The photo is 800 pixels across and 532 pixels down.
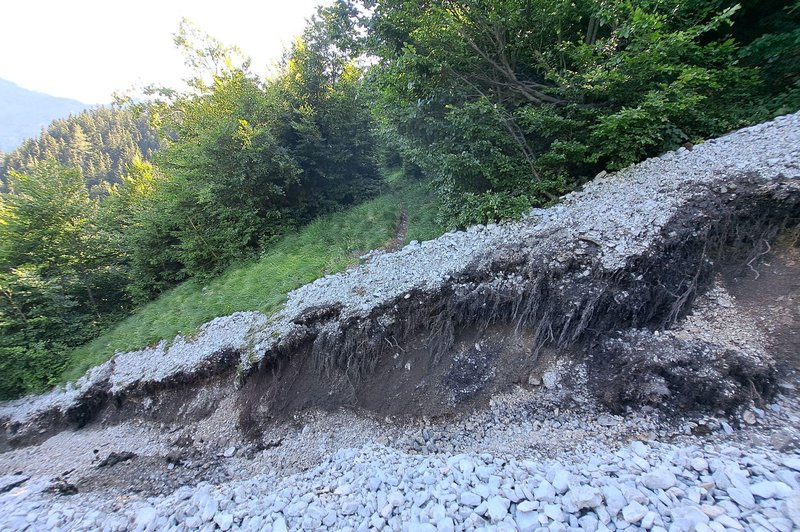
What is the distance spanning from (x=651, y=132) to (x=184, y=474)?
34.5 feet

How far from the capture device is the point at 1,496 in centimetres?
556

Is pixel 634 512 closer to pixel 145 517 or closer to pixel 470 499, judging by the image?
pixel 470 499

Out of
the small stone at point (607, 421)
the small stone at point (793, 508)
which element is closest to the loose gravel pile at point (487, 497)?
the small stone at point (793, 508)

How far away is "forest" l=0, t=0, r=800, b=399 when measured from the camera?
5559mm

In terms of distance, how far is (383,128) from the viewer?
356 inches

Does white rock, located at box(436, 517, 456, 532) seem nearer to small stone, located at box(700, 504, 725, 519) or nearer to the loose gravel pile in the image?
the loose gravel pile

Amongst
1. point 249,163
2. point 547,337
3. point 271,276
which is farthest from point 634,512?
point 249,163

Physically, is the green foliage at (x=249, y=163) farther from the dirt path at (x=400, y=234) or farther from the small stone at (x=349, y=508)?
the small stone at (x=349, y=508)

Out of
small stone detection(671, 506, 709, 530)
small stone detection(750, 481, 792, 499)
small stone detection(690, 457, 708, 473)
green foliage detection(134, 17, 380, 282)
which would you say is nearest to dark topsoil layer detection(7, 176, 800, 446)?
small stone detection(690, 457, 708, 473)

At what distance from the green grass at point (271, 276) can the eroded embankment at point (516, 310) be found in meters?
0.73

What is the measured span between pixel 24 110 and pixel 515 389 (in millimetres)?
238491

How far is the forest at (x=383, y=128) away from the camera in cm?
556

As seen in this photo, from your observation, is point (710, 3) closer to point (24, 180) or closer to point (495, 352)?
point (495, 352)

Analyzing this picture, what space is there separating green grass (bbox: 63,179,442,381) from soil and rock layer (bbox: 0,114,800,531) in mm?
815
